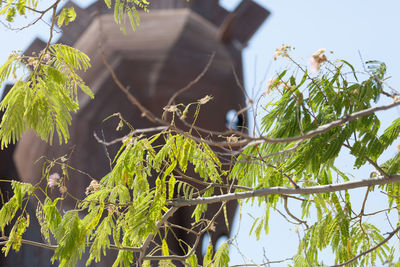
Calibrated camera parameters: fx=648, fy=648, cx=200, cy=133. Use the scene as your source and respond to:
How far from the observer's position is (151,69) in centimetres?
637

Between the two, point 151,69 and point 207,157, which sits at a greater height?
point 151,69

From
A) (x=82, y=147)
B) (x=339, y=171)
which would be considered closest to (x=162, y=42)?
(x=82, y=147)

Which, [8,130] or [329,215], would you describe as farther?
[329,215]

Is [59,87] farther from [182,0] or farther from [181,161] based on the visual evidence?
[182,0]

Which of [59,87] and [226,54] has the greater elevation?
[226,54]

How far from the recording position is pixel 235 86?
660 cm

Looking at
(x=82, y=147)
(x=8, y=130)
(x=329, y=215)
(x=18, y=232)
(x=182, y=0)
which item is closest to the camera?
Result: (x=8, y=130)

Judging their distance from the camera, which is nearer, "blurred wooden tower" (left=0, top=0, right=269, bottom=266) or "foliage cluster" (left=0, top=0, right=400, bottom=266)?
"foliage cluster" (left=0, top=0, right=400, bottom=266)

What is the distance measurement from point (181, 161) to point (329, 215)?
832 millimetres

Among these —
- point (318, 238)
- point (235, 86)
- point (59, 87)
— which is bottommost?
point (318, 238)

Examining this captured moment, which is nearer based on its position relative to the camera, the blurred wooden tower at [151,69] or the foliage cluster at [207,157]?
the foliage cluster at [207,157]

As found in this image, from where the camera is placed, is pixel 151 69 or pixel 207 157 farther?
pixel 151 69

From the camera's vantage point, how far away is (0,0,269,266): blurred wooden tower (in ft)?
20.6

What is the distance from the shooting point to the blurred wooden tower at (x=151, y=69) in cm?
627
